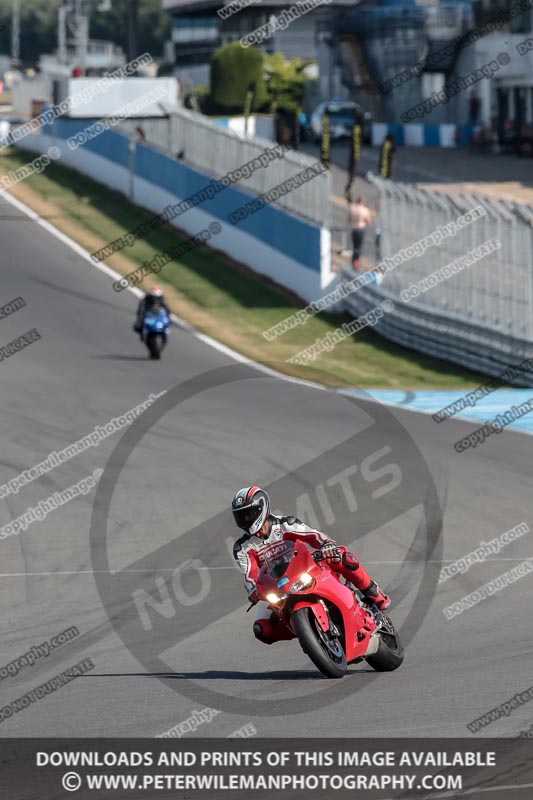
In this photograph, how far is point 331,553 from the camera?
28.3ft

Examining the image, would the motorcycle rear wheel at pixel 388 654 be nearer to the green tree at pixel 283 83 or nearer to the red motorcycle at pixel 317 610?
the red motorcycle at pixel 317 610

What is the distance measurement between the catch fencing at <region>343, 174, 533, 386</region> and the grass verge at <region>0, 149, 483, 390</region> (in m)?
0.46

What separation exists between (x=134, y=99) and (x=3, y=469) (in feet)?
133

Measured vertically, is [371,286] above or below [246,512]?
below

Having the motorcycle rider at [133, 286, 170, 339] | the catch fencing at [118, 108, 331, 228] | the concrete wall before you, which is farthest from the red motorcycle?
the catch fencing at [118, 108, 331, 228]

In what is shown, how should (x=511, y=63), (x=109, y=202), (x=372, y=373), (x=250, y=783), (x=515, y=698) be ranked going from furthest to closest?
(x=511, y=63)
(x=109, y=202)
(x=372, y=373)
(x=515, y=698)
(x=250, y=783)

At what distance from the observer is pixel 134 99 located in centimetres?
5644

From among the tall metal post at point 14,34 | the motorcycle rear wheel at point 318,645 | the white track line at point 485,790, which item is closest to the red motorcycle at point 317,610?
the motorcycle rear wheel at point 318,645

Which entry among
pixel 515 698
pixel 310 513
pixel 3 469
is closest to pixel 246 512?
pixel 515 698

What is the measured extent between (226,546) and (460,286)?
14.5 metres

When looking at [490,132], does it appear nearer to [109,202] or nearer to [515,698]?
[109,202]

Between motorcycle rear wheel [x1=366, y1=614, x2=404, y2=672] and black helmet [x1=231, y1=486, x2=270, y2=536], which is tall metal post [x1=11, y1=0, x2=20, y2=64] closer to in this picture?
motorcycle rear wheel [x1=366, y1=614, x2=404, y2=672]

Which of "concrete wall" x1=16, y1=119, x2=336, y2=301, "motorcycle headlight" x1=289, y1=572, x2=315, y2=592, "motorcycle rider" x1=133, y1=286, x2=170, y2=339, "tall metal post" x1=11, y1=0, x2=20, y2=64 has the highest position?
"motorcycle headlight" x1=289, y1=572, x2=315, y2=592

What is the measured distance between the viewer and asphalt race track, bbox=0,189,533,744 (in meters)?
8.19
